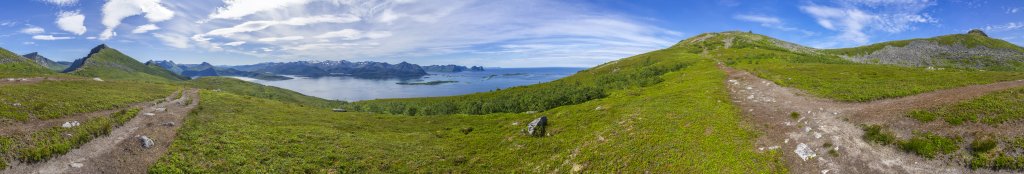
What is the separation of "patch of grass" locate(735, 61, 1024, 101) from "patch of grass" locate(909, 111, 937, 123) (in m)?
7.34

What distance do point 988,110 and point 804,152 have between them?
10.6 meters

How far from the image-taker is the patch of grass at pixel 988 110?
63.0 feet

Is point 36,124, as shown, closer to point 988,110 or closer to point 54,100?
point 54,100

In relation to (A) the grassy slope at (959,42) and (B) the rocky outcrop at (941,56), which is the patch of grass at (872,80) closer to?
(B) the rocky outcrop at (941,56)

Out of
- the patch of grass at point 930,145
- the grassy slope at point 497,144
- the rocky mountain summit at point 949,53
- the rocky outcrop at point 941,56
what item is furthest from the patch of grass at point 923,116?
the rocky outcrop at point 941,56

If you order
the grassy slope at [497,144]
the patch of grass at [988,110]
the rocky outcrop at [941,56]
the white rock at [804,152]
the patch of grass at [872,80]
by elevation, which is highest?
the rocky outcrop at [941,56]

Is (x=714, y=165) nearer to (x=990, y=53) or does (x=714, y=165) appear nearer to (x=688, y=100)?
(x=688, y=100)

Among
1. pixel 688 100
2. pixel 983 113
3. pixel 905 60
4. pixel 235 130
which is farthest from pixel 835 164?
pixel 905 60

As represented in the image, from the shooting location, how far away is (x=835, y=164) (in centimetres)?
1792

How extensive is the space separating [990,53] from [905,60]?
47.1 feet

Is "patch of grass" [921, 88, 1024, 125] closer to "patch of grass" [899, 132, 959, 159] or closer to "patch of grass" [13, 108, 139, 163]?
"patch of grass" [899, 132, 959, 159]

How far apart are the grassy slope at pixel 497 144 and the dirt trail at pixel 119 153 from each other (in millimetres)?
1025

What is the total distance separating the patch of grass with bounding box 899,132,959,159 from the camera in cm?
1705

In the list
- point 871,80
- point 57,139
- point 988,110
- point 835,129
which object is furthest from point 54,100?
point 871,80
